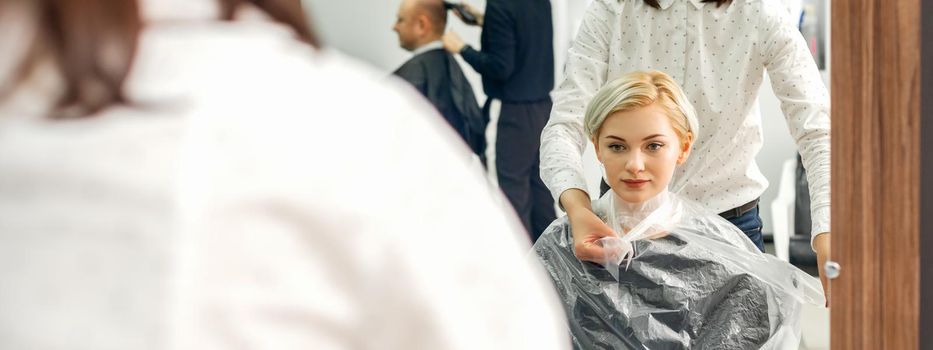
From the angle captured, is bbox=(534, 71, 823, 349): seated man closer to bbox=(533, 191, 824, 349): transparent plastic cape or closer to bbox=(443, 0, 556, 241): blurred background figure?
bbox=(533, 191, 824, 349): transparent plastic cape

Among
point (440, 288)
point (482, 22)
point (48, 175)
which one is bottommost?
point (482, 22)

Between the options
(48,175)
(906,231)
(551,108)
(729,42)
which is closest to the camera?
(48,175)

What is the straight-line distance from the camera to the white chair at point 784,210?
6.35 ft

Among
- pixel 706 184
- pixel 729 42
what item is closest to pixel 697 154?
pixel 706 184

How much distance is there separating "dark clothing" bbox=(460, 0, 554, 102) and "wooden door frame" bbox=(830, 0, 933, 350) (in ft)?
1.92

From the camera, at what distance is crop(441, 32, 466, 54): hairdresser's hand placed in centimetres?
215

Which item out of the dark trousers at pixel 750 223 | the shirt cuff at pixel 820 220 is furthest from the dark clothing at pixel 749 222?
the shirt cuff at pixel 820 220

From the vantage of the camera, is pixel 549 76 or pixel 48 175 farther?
pixel 549 76

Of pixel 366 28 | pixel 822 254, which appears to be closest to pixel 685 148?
pixel 822 254

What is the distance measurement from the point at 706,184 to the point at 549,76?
14.9 inches

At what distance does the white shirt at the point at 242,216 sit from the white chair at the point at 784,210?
150 cm

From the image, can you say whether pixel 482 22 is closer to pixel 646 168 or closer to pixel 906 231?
pixel 646 168

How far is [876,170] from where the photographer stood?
1.70 metres

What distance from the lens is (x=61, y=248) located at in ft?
1.59
